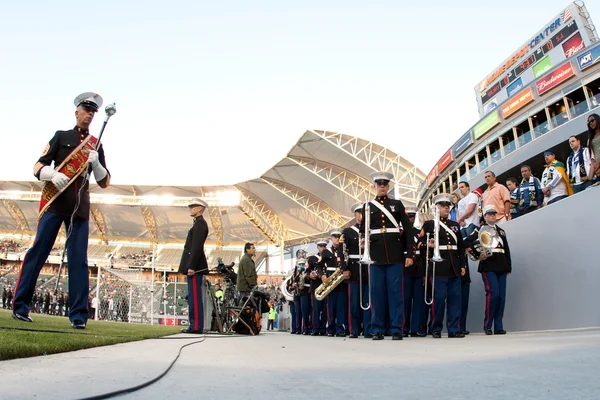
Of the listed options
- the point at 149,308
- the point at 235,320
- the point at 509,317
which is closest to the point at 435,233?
the point at 509,317

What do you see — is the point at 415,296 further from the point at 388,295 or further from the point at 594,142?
the point at 594,142

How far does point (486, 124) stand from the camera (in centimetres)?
2122

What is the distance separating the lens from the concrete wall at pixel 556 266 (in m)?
5.81

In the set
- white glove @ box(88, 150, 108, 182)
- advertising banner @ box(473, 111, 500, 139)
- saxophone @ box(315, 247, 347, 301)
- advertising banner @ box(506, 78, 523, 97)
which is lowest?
saxophone @ box(315, 247, 347, 301)

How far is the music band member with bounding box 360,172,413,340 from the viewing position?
20.0ft

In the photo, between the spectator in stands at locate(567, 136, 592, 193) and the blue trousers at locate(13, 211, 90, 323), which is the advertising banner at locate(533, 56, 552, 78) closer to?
the spectator in stands at locate(567, 136, 592, 193)

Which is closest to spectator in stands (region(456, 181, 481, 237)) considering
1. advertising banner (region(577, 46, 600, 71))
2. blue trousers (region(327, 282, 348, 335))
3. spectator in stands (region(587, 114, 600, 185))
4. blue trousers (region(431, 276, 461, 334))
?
blue trousers (region(431, 276, 461, 334))

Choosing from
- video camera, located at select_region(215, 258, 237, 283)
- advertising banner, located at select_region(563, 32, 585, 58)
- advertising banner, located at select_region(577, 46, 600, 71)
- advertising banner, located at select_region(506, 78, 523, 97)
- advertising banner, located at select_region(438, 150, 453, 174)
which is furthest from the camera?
advertising banner, located at select_region(506, 78, 523, 97)

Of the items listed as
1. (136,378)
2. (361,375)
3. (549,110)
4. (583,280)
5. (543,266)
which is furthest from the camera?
(549,110)

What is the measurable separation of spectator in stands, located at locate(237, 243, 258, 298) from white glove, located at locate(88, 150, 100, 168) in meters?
4.60

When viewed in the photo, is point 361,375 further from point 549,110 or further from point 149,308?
point 549,110

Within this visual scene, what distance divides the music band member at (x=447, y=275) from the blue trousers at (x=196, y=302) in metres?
3.38

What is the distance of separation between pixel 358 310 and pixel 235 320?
7.34 ft

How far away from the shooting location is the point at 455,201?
11289 mm
